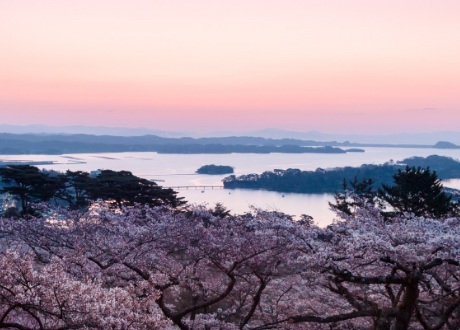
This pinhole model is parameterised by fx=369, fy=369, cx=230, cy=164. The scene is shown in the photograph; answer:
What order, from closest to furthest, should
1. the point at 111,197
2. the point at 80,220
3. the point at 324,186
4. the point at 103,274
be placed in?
the point at 103,274
the point at 80,220
the point at 111,197
the point at 324,186

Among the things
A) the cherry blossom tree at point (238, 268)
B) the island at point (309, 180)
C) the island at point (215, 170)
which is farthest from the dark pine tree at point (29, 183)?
the island at point (215, 170)

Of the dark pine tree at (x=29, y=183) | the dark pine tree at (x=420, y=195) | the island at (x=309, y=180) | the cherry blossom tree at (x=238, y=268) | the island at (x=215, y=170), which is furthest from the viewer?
the island at (x=215, y=170)

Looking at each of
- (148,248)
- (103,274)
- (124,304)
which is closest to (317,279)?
(148,248)

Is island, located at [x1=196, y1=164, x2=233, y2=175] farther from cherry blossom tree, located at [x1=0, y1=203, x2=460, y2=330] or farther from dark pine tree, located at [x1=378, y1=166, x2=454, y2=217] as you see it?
cherry blossom tree, located at [x1=0, y1=203, x2=460, y2=330]

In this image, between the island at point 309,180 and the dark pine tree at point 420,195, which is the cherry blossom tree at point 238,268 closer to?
the dark pine tree at point 420,195

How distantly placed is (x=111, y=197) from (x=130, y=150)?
319 feet

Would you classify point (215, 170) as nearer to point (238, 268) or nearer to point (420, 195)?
point (420, 195)

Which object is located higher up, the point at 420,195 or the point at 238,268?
the point at 420,195

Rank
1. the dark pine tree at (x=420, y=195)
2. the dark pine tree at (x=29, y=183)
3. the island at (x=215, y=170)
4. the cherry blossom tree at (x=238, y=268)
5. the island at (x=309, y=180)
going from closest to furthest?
the cherry blossom tree at (x=238, y=268) → the dark pine tree at (x=420, y=195) → the dark pine tree at (x=29, y=183) → the island at (x=309, y=180) → the island at (x=215, y=170)

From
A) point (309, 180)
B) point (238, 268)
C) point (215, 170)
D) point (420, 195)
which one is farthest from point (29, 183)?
point (215, 170)

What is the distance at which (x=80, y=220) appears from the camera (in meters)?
8.30

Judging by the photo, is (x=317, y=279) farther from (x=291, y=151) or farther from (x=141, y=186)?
(x=291, y=151)

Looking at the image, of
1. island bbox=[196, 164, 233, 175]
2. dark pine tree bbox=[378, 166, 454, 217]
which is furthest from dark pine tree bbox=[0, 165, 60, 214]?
island bbox=[196, 164, 233, 175]

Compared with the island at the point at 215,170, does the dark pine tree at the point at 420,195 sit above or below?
above
